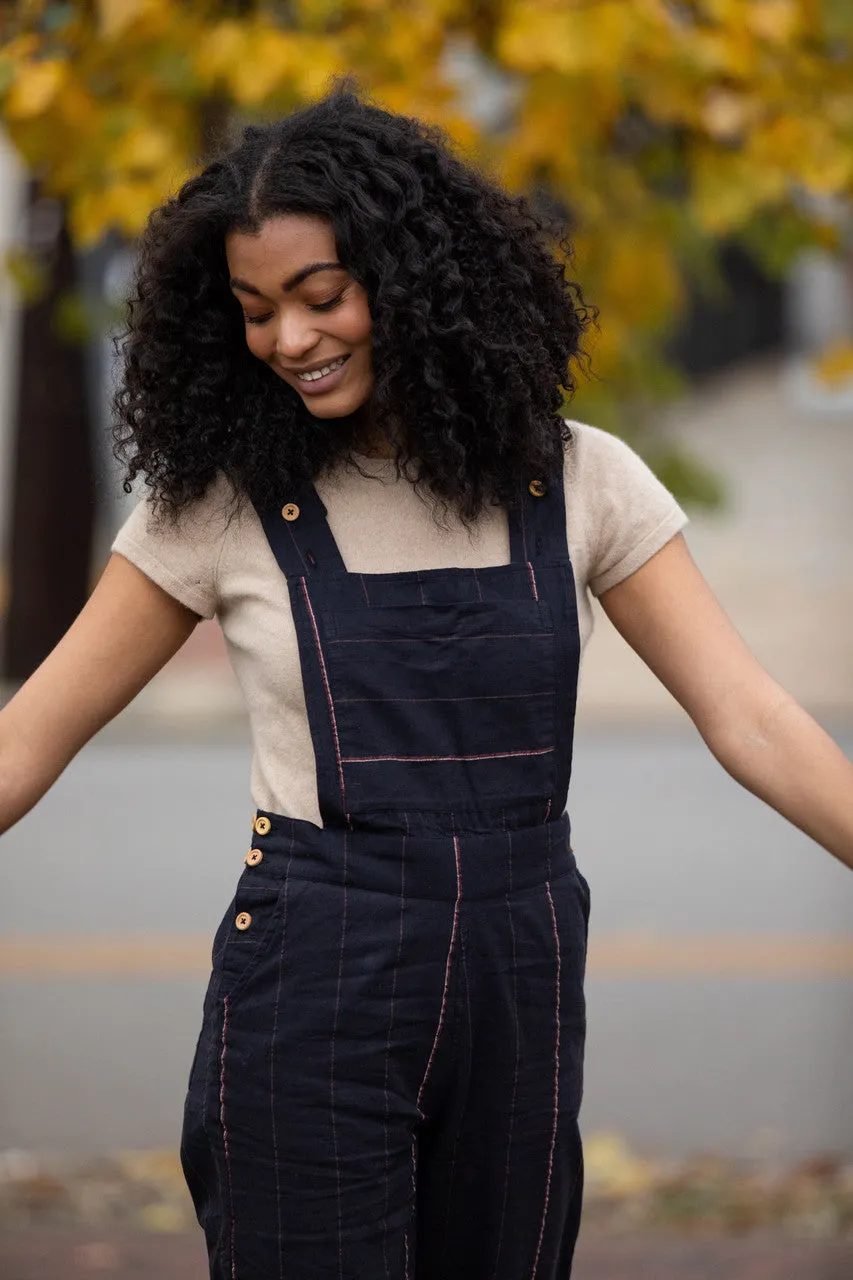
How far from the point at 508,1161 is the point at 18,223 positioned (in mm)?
7251

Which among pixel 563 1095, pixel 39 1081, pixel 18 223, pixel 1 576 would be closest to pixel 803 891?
pixel 39 1081

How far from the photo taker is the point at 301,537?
215cm

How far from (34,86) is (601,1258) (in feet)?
8.99

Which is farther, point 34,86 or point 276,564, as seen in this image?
point 34,86

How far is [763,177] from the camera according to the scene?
150 inches

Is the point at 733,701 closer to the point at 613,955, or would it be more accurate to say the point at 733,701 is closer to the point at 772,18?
the point at 772,18

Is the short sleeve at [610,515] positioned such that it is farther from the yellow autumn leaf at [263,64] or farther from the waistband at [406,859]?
the yellow autumn leaf at [263,64]

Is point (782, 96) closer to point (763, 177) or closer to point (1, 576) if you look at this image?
point (763, 177)

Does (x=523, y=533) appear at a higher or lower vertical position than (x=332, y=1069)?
higher

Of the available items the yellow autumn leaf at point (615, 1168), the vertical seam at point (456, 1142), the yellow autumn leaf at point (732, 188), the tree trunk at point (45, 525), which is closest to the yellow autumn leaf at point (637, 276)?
the yellow autumn leaf at point (732, 188)

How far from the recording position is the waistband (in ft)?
6.83

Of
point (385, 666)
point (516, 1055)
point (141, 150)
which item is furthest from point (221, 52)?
point (516, 1055)

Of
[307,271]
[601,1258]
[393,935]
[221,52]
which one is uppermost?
[221,52]

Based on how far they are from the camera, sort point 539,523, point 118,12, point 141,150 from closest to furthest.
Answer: point 539,523 < point 118,12 < point 141,150
